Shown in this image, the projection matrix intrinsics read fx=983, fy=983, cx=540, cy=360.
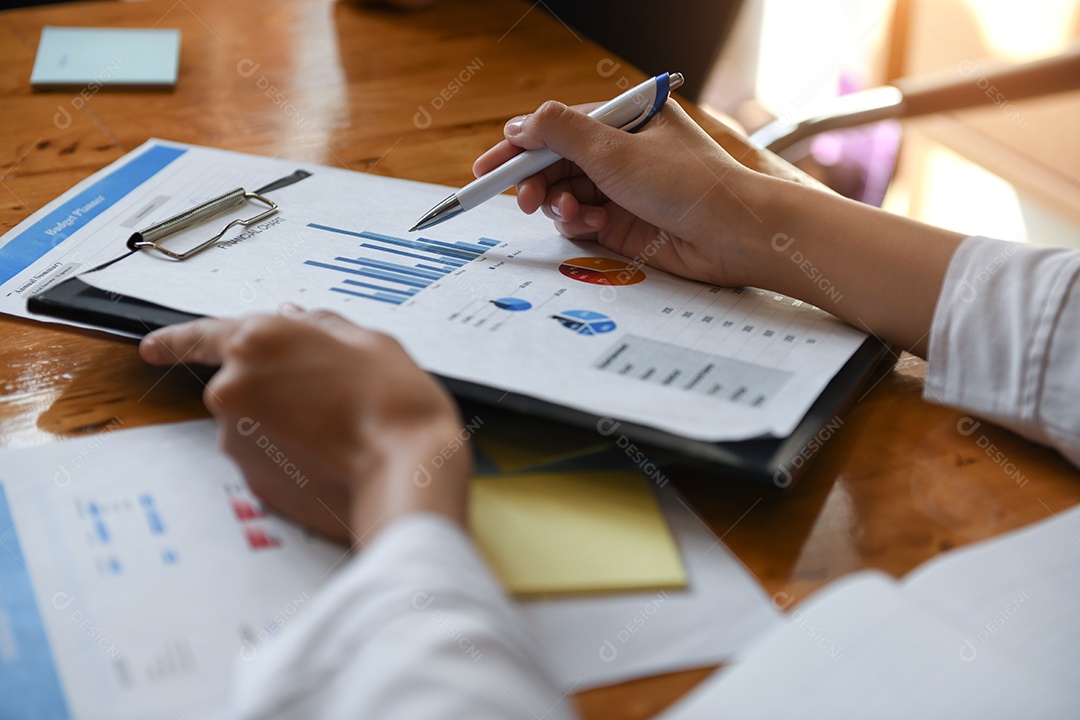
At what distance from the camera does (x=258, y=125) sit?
1.05 m

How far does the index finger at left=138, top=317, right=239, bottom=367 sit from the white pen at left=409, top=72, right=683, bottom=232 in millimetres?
224

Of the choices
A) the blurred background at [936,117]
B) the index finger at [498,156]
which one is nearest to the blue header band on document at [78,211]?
the index finger at [498,156]

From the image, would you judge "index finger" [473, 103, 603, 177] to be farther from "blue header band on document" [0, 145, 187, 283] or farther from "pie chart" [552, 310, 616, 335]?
"blue header band on document" [0, 145, 187, 283]

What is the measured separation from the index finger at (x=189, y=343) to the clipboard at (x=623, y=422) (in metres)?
0.03

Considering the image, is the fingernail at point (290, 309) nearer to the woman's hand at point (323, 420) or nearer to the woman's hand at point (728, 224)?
the woman's hand at point (323, 420)

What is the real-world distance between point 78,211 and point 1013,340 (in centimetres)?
74

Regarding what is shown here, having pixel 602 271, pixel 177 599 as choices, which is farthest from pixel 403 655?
pixel 602 271

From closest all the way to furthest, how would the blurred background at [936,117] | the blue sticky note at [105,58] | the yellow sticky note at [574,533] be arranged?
the yellow sticky note at [574,533] < the blue sticky note at [105,58] < the blurred background at [936,117]

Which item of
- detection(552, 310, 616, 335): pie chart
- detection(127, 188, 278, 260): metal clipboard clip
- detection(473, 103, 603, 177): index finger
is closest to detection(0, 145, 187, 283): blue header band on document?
detection(127, 188, 278, 260): metal clipboard clip

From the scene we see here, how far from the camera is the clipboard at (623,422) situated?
1.77ft

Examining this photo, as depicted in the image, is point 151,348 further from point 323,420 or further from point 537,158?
point 537,158

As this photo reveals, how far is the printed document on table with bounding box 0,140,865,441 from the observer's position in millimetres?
585

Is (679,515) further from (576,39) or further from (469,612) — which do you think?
(576,39)

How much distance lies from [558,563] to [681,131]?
1.34ft
